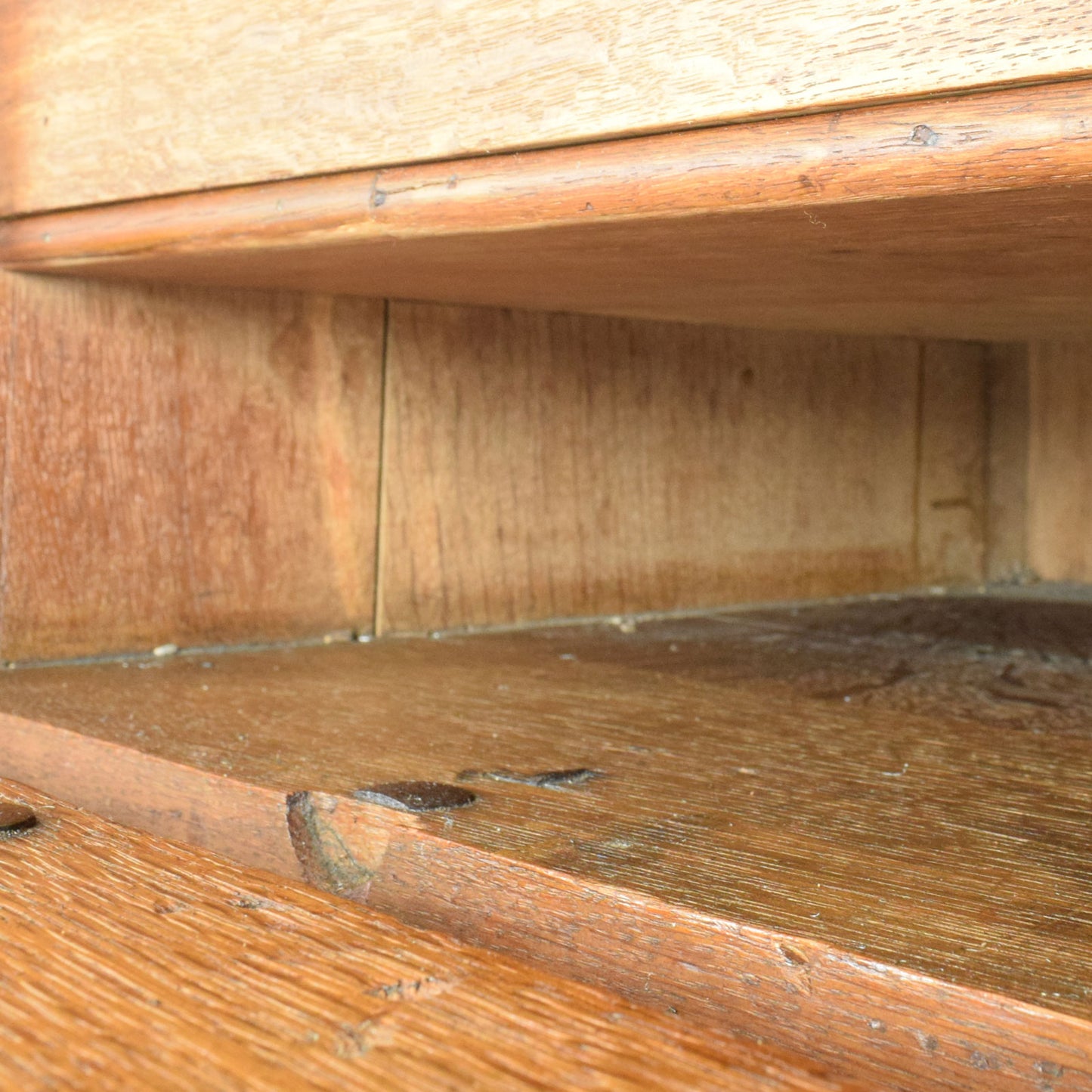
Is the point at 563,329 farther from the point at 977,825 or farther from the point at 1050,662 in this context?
the point at 977,825

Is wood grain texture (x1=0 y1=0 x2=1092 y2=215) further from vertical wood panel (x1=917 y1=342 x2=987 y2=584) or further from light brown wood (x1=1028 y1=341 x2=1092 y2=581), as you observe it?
light brown wood (x1=1028 y1=341 x2=1092 y2=581)

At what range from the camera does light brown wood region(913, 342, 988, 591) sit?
2062 millimetres

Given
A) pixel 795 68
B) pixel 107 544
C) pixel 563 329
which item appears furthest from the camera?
pixel 563 329

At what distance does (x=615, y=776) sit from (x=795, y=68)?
42 centimetres

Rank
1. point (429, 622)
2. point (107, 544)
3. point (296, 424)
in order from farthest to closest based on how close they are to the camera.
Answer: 1. point (429, 622)
2. point (296, 424)
3. point (107, 544)

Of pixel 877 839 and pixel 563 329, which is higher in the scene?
pixel 563 329

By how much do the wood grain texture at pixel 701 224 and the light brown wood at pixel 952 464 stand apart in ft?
2.32

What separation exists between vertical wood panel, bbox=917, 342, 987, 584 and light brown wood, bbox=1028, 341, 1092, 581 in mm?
86

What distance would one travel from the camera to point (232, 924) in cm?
57

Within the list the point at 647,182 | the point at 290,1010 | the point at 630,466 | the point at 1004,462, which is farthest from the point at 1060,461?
the point at 290,1010

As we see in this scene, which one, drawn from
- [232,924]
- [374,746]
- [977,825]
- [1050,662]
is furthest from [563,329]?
[232,924]

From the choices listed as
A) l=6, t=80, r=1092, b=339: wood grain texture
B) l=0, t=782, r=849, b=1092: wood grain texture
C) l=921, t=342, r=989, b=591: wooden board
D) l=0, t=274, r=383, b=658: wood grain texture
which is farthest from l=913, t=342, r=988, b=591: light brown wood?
l=0, t=782, r=849, b=1092: wood grain texture

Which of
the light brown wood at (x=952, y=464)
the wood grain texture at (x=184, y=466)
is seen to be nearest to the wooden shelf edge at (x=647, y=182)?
the wood grain texture at (x=184, y=466)

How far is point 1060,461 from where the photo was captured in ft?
6.97
